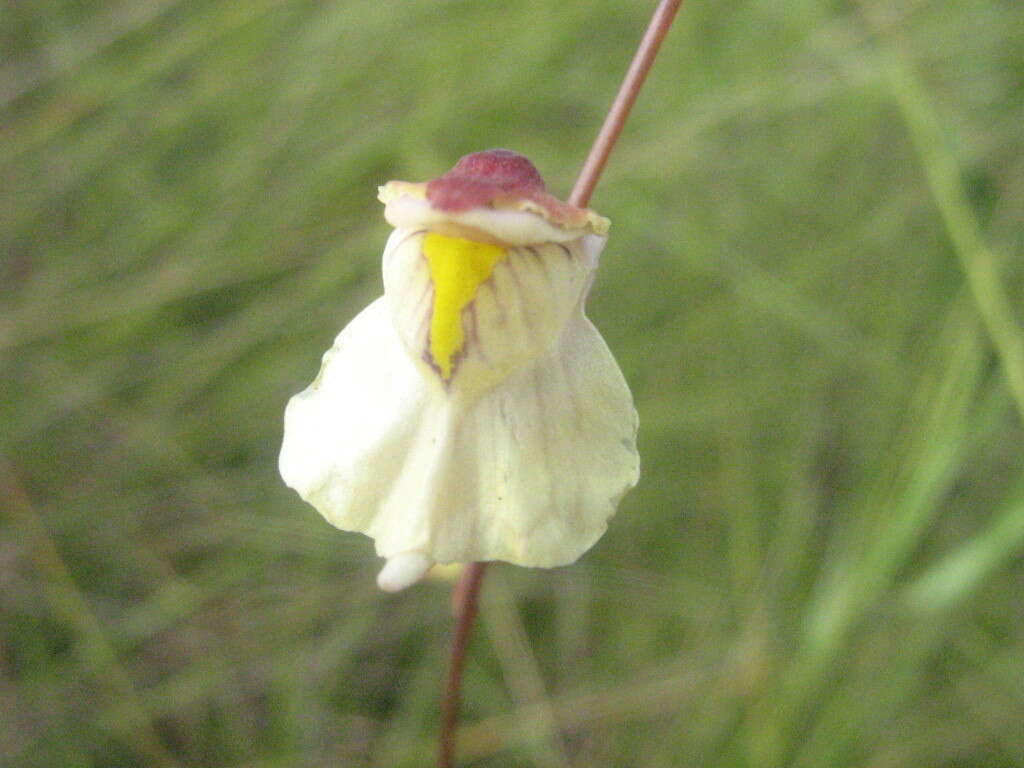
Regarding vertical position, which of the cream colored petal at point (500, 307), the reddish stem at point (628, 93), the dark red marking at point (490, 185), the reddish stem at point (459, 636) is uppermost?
the reddish stem at point (628, 93)

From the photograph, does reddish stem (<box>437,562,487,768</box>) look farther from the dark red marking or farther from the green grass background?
the green grass background

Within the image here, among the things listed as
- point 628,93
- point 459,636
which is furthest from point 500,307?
point 459,636

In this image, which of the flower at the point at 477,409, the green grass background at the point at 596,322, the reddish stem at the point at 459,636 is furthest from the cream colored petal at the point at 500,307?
the green grass background at the point at 596,322

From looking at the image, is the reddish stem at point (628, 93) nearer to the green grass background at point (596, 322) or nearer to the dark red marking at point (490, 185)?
the dark red marking at point (490, 185)

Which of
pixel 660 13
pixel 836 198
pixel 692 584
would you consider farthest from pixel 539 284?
pixel 836 198

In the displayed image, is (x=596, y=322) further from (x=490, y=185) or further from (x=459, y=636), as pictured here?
(x=490, y=185)
